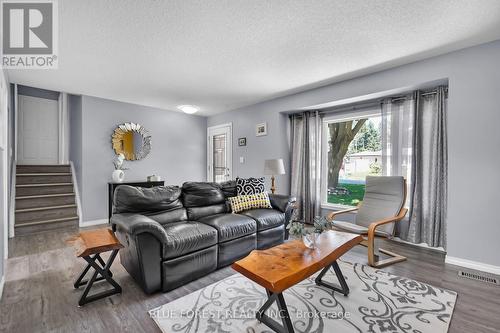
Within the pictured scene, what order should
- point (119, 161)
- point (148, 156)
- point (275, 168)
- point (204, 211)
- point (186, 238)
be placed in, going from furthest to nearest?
point (148, 156)
point (119, 161)
point (275, 168)
point (204, 211)
point (186, 238)

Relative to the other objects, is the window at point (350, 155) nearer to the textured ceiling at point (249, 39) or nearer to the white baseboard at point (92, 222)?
the textured ceiling at point (249, 39)

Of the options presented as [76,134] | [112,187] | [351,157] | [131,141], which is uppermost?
[76,134]

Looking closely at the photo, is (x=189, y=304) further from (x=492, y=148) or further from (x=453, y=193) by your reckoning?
(x=492, y=148)

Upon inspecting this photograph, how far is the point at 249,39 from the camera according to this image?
2516 millimetres

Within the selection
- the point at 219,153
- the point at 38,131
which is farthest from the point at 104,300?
the point at 38,131

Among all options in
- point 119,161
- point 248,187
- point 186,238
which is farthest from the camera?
point 119,161

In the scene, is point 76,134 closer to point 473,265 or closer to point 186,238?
point 186,238

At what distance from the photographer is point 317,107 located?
431 cm

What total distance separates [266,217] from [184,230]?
3.91 feet

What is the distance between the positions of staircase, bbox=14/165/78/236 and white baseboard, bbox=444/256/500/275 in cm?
589

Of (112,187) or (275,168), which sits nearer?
(275,168)

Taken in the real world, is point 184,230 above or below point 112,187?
below

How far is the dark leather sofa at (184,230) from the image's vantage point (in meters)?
2.10

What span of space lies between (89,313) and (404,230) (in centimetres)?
387
